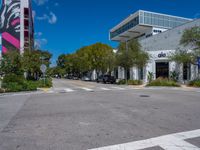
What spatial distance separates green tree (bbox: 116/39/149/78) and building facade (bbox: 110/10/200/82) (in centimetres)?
415

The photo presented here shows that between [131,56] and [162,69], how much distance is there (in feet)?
26.1

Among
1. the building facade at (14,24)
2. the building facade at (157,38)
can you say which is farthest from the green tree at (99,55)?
the building facade at (14,24)

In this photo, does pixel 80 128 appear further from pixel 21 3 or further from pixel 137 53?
pixel 21 3

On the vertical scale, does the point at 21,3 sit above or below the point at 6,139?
above

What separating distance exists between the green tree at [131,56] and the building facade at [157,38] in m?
4.15

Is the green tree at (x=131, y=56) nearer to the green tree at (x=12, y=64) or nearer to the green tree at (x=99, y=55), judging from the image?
the green tree at (x=99, y=55)

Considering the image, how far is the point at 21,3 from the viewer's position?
61.4 metres

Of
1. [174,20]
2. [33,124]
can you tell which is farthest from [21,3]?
[33,124]

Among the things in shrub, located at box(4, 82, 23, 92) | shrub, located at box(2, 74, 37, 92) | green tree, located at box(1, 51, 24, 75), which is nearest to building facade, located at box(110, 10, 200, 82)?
green tree, located at box(1, 51, 24, 75)

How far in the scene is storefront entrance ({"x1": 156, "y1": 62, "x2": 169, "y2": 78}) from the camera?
1559 inches

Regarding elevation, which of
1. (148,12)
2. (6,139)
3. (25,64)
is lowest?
(6,139)

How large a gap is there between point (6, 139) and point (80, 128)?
225 centimetres

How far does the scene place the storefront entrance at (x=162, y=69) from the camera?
39.6 metres

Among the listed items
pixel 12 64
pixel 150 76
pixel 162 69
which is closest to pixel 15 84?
pixel 12 64
